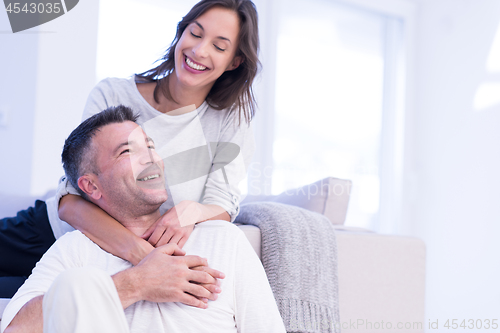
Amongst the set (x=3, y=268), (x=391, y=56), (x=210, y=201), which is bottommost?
(x=3, y=268)

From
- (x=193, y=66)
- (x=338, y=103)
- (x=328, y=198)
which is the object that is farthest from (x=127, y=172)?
(x=338, y=103)

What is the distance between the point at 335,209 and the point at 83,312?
121cm

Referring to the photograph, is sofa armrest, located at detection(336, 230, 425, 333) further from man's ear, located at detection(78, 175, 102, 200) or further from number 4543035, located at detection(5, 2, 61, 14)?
number 4543035, located at detection(5, 2, 61, 14)

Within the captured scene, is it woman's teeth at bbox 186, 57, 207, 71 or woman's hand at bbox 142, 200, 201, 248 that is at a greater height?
woman's teeth at bbox 186, 57, 207, 71

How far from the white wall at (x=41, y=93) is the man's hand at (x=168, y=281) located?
1.98m

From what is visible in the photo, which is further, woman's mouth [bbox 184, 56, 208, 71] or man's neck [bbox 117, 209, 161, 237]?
woman's mouth [bbox 184, 56, 208, 71]

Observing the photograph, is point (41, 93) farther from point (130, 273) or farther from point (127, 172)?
point (130, 273)

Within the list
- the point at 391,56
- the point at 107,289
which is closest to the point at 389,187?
the point at 391,56

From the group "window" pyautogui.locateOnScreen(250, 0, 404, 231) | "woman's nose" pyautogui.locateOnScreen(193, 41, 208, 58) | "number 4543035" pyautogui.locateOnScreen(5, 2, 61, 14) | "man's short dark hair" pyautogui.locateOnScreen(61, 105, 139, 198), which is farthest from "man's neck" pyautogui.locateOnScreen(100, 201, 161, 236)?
"window" pyautogui.locateOnScreen(250, 0, 404, 231)

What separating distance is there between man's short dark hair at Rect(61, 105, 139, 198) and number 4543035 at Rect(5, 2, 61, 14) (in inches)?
74.8

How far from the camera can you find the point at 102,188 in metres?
1.12

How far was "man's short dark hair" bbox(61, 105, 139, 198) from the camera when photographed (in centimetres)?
114

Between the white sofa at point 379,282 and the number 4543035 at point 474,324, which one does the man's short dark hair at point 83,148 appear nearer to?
the white sofa at point 379,282

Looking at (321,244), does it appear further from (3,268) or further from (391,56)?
(391,56)
